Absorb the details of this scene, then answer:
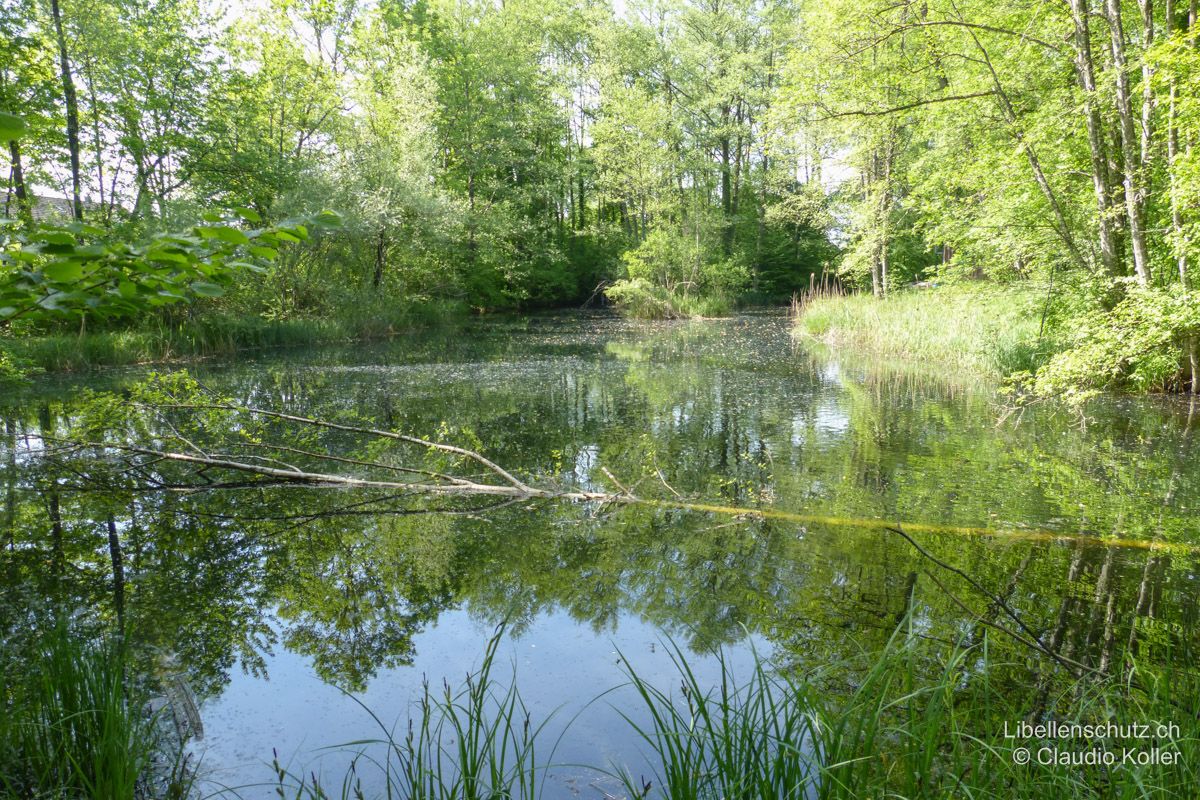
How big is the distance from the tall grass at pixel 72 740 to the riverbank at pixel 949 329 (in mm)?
10547

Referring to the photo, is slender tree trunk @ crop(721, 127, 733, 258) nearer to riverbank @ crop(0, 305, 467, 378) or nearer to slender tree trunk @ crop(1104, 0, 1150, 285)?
riverbank @ crop(0, 305, 467, 378)

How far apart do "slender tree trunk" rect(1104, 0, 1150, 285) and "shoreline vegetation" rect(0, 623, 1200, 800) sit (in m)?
6.42

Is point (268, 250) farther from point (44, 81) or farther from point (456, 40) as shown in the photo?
point (456, 40)

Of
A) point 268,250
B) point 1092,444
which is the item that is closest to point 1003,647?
point 268,250

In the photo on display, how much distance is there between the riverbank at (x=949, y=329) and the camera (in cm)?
1008

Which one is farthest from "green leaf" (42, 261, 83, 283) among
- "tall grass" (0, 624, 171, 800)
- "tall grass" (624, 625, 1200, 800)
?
"tall grass" (624, 625, 1200, 800)

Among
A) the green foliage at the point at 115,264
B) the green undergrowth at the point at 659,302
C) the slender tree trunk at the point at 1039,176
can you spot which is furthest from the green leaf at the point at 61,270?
the green undergrowth at the point at 659,302

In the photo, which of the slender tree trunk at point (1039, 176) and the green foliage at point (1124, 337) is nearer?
the green foliage at point (1124, 337)

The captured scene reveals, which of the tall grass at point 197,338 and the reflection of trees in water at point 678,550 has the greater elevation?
the tall grass at point 197,338

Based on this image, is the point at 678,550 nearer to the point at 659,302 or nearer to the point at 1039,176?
the point at 1039,176

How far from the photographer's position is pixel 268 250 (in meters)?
1.91

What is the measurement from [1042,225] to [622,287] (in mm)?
16818

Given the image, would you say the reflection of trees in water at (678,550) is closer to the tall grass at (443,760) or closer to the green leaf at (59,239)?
the tall grass at (443,760)

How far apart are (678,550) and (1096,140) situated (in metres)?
7.09
